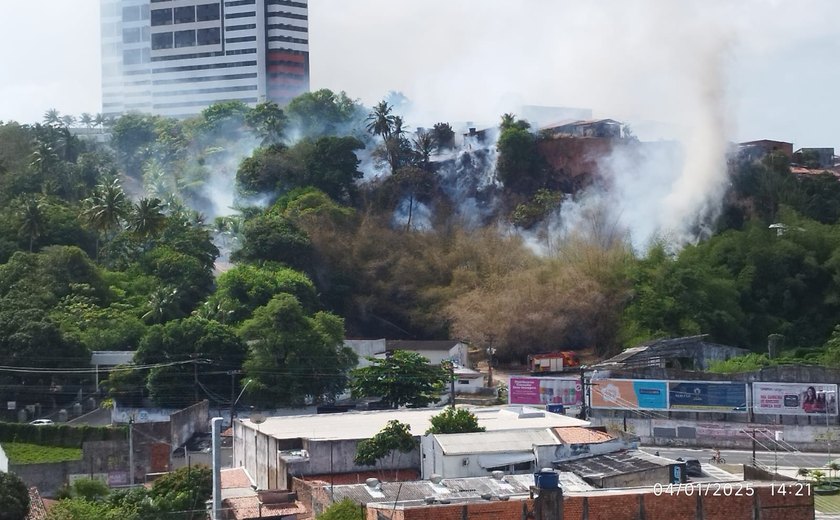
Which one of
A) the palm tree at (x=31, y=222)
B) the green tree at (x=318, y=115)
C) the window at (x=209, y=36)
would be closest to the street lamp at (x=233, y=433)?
the palm tree at (x=31, y=222)

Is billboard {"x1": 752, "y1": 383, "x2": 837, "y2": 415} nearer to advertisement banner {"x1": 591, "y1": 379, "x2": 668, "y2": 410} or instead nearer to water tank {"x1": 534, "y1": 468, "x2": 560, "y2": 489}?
advertisement banner {"x1": 591, "y1": 379, "x2": 668, "y2": 410}

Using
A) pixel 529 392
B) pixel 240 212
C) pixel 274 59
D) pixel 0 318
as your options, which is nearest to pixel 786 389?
pixel 529 392

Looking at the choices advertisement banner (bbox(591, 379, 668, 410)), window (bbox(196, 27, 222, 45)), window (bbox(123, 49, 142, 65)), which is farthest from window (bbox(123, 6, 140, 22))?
advertisement banner (bbox(591, 379, 668, 410))

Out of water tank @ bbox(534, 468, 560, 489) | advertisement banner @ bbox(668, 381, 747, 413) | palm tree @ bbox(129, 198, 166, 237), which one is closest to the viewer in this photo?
water tank @ bbox(534, 468, 560, 489)

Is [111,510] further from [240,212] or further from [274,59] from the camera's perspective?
[274,59]

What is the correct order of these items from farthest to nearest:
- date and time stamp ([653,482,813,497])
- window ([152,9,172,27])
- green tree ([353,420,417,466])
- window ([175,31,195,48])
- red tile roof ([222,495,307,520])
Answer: window ([152,9,172,27]) → window ([175,31,195,48]) → green tree ([353,420,417,466]) → red tile roof ([222,495,307,520]) → date and time stamp ([653,482,813,497])

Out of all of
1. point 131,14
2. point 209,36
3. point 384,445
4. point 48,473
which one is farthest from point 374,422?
point 131,14

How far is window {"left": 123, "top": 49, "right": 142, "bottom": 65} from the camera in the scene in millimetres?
147375

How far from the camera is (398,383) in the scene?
5975 cm

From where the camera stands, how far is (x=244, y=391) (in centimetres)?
6288

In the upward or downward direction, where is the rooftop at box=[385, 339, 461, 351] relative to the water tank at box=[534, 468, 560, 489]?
upward

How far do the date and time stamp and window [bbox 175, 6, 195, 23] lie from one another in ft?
395

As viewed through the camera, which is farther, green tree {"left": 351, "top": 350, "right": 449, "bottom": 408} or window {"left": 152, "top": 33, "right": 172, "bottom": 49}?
window {"left": 152, "top": 33, "right": 172, "bottom": 49}

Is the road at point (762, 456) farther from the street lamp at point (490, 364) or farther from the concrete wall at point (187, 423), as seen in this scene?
the concrete wall at point (187, 423)
